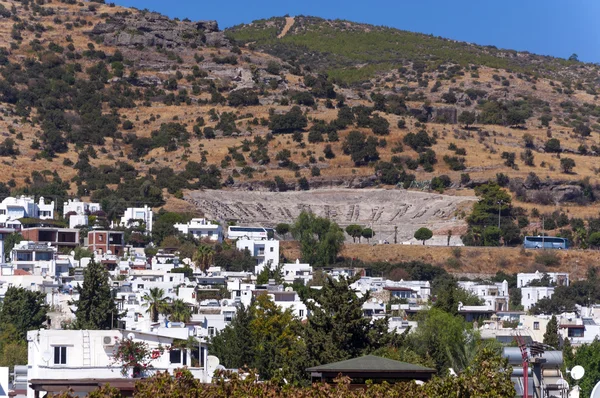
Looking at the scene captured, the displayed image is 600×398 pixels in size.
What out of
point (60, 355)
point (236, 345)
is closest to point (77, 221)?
point (236, 345)

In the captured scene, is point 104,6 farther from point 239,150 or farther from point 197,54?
point 239,150

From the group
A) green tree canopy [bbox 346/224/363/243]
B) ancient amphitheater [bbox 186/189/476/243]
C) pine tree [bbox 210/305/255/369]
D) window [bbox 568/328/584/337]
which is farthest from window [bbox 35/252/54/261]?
pine tree [bbox 210/305/255/369]

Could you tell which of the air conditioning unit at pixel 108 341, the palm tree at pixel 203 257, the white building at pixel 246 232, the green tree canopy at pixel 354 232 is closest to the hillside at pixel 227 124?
the white building at pixel 246 232

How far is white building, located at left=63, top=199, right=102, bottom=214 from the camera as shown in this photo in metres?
123

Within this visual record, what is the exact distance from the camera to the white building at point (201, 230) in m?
121

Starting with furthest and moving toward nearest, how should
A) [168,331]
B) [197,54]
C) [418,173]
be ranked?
[197,54] < [418,173] < [168,331]

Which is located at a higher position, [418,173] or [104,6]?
[104,6]

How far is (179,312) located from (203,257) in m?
35.2

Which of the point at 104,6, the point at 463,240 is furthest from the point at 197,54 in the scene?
the point at 463,240

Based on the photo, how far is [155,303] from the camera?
74.4 m

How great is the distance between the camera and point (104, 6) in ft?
632

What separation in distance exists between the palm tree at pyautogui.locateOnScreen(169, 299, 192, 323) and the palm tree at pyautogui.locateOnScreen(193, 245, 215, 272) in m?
28.4

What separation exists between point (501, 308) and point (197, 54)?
291ft

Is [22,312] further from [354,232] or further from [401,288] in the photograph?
[354,232]
